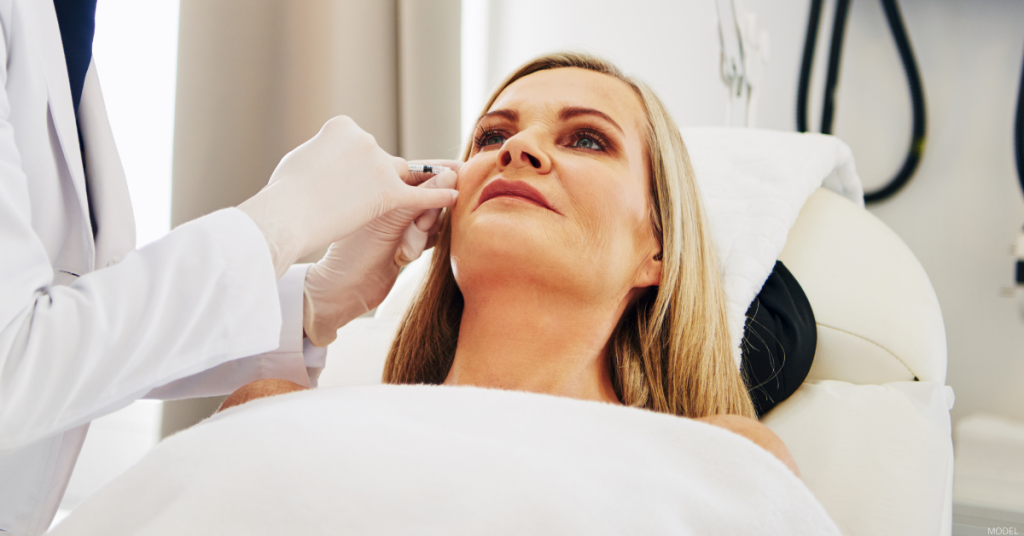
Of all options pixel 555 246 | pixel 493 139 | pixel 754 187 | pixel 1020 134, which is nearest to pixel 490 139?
pixel 493 139

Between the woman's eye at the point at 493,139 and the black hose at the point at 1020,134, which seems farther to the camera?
the black hose at the point at 1020,134

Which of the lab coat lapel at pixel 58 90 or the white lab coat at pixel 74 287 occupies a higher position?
the lab coat lapel at pixel 58 90

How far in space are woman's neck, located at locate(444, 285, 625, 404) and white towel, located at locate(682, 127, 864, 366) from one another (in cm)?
25

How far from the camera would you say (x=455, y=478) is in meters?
0.55

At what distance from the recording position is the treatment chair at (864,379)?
32.9 inches

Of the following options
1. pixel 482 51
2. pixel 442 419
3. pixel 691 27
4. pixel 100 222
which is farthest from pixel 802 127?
pixel 100 222

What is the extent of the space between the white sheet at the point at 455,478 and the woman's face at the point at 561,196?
27 cm

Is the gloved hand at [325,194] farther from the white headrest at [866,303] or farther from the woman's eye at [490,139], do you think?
the white headrest at [866,303]

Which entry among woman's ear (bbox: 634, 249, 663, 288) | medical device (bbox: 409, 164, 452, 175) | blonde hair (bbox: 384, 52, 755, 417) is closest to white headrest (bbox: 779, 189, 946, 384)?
blonde hair (bbox: 384, 52, 755, 417)

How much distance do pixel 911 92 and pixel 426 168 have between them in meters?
1.24

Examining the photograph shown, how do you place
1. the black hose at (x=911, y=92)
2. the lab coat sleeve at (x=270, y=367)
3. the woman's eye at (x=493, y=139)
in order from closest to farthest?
the lab coat sleeve at (x=270, y=367)
the woman's eye at (x=493, y=139)
the black hose at (x=911, y=92)

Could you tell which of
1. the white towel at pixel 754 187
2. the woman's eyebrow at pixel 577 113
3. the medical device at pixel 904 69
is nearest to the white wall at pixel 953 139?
the medical device at pixel 904 69

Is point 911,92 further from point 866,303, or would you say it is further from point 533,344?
point 533,344

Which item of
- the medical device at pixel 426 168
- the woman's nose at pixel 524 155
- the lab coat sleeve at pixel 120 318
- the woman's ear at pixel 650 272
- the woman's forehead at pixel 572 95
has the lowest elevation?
the woman's ear at pixel 650 272
